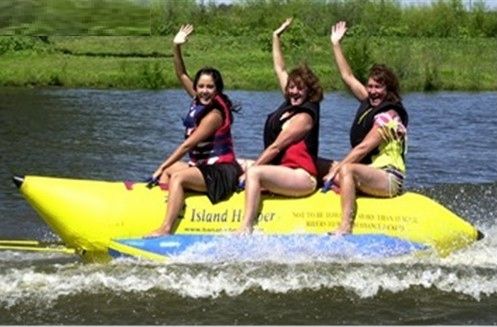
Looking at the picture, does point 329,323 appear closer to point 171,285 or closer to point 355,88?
point 171,285

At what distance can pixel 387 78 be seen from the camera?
197 inches

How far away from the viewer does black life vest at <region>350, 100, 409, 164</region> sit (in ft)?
16.4

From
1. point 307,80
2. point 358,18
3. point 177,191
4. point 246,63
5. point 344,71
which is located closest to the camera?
point 177,191

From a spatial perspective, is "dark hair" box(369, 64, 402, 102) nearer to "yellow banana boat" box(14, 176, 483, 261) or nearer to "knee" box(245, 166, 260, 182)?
"yellow banana boat" box(14, 176, 483, 261)

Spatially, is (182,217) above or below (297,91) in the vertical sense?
below

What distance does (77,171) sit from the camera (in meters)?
9.45

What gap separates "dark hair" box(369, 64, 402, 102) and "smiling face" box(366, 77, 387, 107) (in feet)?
0.06

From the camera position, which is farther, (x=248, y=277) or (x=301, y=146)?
(x=301, y=146)

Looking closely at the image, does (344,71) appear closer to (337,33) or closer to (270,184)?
(337,33)

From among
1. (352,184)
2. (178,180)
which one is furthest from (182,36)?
(352,184)

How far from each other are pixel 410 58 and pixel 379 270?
20.2 m

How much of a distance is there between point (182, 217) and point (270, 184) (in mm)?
551

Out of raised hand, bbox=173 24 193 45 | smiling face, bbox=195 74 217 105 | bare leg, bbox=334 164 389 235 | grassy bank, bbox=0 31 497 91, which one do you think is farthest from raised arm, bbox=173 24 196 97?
grassy bank, bbox=0 31 497 91

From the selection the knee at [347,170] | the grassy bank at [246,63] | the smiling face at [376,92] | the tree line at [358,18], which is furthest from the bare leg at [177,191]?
the tree line at [358,18]
